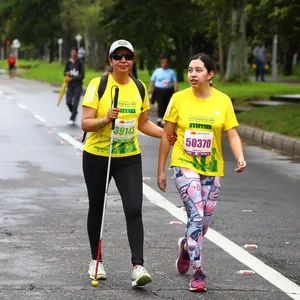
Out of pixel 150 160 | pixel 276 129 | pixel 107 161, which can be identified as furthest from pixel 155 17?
pixel 107 161

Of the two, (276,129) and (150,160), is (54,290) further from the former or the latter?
(276,129)

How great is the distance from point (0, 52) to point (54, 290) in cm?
15091

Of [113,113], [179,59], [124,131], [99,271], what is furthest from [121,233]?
[179,59]

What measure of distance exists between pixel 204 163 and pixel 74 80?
17.8m

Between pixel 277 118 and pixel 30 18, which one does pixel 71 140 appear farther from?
pixel 30 18

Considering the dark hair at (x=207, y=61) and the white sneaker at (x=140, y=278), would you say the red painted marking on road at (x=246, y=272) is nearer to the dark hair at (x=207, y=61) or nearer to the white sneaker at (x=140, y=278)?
the white sneaker at (x=140, y=278)

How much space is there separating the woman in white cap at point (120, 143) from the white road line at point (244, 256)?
995 millimetres

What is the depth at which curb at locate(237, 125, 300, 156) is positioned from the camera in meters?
18.3

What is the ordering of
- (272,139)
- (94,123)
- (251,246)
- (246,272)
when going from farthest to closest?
(272,139)
(251,246)
(246,272)
(94,123)

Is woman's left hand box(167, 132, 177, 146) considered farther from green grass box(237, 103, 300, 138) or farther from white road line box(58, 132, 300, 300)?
green grass box(237, 103, 300, 138)

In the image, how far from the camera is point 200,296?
6.91m

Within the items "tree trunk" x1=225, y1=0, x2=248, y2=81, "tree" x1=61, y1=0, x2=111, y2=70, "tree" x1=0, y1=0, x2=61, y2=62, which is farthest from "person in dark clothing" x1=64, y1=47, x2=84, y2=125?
"tree" x1=0, y1=0, x2=61, y2=62

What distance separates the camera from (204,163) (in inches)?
289

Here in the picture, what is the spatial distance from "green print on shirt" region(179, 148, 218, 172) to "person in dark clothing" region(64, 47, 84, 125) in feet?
56.5
